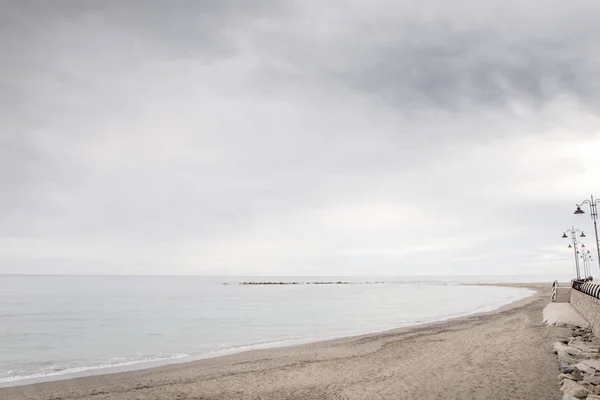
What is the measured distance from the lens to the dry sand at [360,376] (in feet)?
46.3

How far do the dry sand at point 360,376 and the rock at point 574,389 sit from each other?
1.17 ft

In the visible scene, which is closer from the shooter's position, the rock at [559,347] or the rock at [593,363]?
the rock at [593,363]

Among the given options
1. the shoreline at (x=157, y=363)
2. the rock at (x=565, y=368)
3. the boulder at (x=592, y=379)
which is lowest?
the shoreline at (x=157, y=363)

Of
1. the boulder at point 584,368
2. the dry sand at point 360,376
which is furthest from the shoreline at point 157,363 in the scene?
the boulder at point 584,368

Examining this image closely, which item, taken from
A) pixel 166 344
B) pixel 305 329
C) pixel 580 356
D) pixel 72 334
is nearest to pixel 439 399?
pixel 580 356

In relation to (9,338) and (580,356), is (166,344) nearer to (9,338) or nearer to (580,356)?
(9,338)

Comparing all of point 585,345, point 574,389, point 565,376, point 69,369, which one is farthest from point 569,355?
point 69,369

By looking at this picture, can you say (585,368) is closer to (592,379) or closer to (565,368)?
(565,368)

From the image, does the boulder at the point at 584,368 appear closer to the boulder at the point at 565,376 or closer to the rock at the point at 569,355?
the boulder at the point at 565,376

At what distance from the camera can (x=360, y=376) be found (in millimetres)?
16875

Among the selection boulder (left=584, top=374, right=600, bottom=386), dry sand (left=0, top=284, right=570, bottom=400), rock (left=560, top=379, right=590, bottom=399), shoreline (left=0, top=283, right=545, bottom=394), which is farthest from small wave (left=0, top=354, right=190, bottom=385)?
boulder (left=584, top=374, right=600, bottom=386)

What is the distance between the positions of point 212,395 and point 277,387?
7.80 ft

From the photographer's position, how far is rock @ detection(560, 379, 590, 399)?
1159cm

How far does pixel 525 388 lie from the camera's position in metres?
13.5
